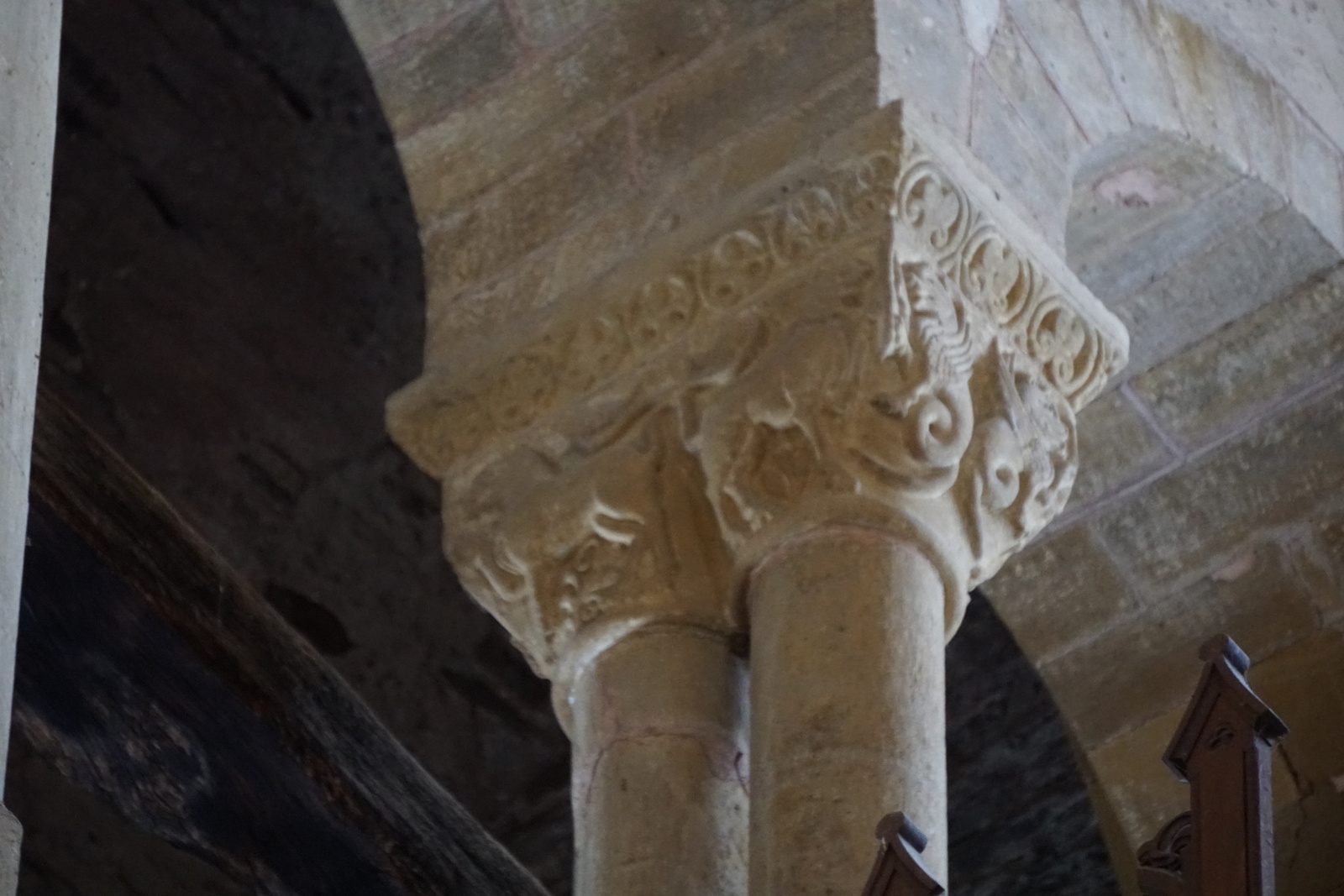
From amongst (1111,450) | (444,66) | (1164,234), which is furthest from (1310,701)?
(444,66)

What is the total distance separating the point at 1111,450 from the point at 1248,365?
0.26 metres

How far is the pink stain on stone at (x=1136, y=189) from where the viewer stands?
399cm

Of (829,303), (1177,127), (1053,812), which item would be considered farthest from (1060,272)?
(1053,812)

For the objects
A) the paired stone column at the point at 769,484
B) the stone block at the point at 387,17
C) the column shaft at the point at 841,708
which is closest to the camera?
the column shaft at the point at 841,708

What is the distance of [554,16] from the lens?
369cm

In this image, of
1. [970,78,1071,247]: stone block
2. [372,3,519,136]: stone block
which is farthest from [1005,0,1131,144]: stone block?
[372,3,519,136]: stone block

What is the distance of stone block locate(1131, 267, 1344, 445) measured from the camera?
13.7 ft

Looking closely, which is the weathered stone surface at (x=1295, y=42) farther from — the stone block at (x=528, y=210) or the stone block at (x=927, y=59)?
the stone block at (x=528, y=210)

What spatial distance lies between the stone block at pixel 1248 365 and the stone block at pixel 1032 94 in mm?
708

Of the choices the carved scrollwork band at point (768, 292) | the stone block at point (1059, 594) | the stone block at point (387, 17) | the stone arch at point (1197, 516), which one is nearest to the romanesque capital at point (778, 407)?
the carved scrollwork band at point (768, 292)

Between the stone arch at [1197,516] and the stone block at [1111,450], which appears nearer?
the stone arch at [1197,516]

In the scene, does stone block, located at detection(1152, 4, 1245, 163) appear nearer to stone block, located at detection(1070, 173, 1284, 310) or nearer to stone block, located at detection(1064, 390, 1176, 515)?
stone block, located at detection(1070, 173, 1284, 310)

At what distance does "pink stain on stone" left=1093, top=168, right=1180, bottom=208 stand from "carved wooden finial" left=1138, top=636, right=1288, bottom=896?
2.14 meters

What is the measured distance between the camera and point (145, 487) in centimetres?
440
